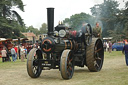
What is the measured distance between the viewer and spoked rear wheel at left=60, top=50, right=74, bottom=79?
7734 millimetres

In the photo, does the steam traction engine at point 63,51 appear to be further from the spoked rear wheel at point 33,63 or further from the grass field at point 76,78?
the grass field at point 76,78

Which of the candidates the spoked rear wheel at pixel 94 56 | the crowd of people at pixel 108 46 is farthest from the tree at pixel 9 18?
the spoked rear wheel at pixel 94 56

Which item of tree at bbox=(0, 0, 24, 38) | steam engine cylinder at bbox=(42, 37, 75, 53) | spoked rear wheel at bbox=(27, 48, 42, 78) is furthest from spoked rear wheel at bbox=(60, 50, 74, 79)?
tree at bbox=(0, 0, 24, 38)

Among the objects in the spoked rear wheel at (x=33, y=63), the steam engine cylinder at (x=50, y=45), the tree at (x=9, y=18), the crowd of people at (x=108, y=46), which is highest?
the tree at (x=9, y=18)

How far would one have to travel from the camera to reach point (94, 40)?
10.0 meters

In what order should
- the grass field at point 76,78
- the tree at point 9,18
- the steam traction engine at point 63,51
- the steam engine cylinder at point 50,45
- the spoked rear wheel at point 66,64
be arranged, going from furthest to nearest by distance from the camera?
1. the tree at point 9,18
2. the steam engine cylinder at point 50,45
3. the steam traction engine at point 63,51
4. the spoked rear wheel at point 66,64
5. the grass field at point 76,78

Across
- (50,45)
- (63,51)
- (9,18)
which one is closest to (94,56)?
(63,51)

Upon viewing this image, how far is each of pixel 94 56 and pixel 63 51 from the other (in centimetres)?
226

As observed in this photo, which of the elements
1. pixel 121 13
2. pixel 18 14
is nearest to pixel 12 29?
pixel 18 14

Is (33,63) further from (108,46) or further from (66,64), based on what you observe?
(108,46)

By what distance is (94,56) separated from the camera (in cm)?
995

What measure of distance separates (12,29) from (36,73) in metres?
28.8

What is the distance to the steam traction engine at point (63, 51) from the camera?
8.27 meters

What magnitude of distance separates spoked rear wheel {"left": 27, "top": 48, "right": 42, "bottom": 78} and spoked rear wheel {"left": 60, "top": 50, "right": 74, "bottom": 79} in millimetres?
1178
